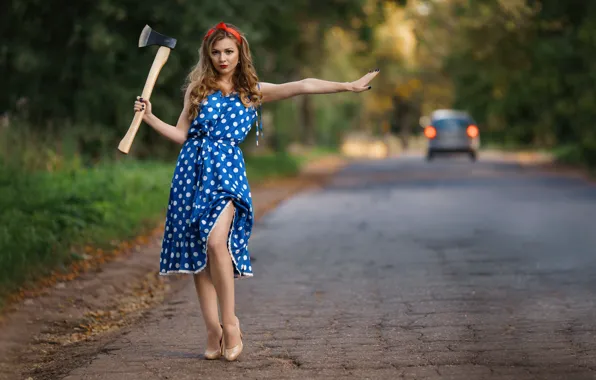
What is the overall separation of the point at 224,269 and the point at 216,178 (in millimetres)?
504

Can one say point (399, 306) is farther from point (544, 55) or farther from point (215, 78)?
point (544, 55)

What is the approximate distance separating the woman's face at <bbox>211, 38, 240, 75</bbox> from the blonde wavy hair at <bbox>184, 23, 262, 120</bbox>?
2 centimetres

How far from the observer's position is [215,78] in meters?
6.86

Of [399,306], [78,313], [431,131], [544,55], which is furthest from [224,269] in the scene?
[431,131]

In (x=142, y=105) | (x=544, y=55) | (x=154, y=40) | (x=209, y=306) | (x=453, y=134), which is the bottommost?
(x=453, y=134)

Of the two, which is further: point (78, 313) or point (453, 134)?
point (453, 134)

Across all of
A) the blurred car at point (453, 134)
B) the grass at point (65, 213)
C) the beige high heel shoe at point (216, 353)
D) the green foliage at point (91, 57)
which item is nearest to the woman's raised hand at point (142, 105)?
the beige high heel shoe at point (216, 353)

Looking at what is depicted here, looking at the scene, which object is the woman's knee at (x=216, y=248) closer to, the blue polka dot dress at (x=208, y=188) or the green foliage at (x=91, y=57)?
the blue polka dot dress at (x=208, y=188)

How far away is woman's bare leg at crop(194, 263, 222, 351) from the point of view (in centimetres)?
688

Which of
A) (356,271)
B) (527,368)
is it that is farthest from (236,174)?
(356,271)

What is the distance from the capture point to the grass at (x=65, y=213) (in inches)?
405

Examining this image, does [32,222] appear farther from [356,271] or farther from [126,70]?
[126,70]

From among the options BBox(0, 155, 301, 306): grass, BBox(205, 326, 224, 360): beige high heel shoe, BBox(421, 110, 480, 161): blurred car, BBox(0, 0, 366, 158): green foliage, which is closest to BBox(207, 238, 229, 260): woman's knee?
BBox(205, 326, 224, 360): beige high heel shoe

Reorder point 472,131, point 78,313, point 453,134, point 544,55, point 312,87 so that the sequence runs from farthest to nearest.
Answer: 1. point 453,134
2. point 472,131
3. point 544,55
4. point 78,313
5. point 312,87
